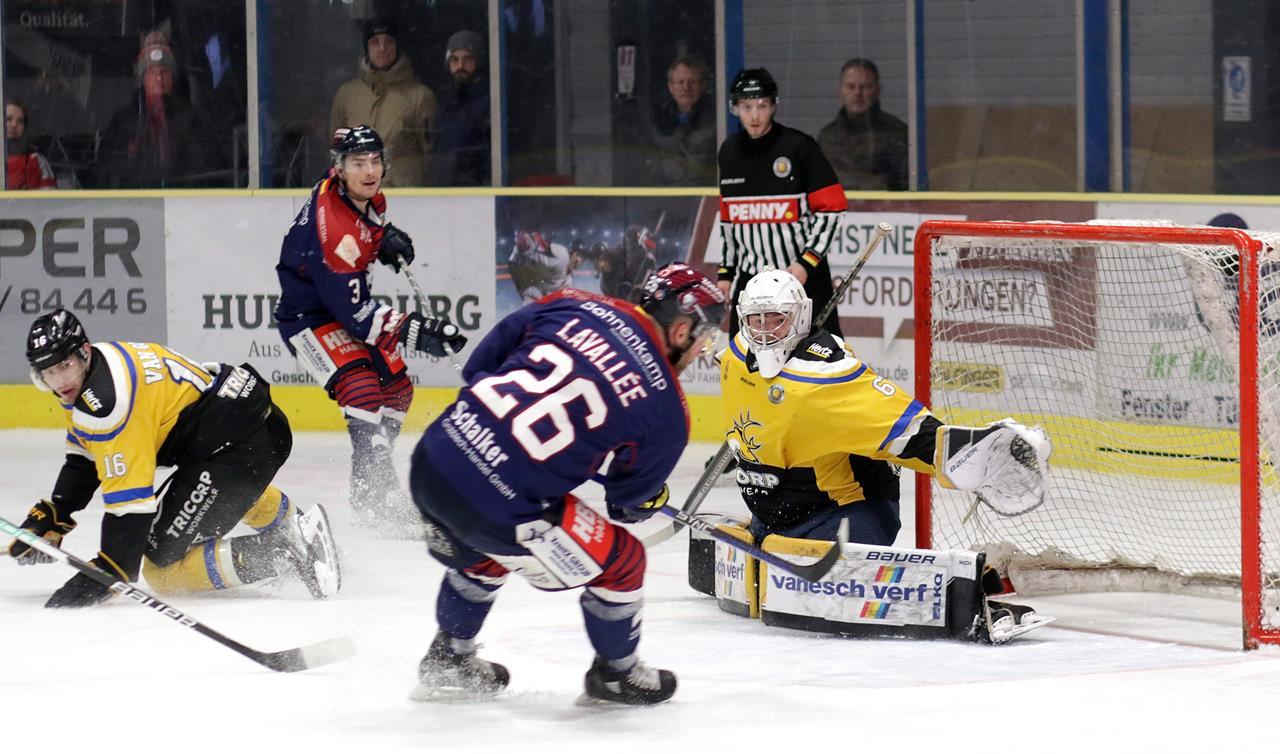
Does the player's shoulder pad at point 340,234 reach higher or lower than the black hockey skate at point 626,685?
higher

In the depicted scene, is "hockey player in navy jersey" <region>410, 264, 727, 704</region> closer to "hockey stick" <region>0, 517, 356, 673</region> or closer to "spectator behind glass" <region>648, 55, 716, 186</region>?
"hockey stick" <region>0, 517, 356, 673</region>

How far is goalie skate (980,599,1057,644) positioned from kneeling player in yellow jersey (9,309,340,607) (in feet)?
5.13

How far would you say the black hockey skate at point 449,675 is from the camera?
3357 millimetres

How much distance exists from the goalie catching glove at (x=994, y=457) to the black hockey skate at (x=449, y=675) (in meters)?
1.09

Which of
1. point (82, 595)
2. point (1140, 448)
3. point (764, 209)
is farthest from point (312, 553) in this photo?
point (1140, 448)

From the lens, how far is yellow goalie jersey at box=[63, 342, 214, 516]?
4.09 m

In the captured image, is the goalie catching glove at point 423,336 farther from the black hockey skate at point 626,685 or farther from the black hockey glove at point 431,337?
the black hockey skate at point 626,685

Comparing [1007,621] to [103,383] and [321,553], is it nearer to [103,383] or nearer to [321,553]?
[321,553]

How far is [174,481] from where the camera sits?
14.5ft

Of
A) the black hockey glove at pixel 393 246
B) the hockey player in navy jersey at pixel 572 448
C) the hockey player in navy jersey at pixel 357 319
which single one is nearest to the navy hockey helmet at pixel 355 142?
the hockey player in navy jersey at pixel 357 319

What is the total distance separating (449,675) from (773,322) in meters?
1.12

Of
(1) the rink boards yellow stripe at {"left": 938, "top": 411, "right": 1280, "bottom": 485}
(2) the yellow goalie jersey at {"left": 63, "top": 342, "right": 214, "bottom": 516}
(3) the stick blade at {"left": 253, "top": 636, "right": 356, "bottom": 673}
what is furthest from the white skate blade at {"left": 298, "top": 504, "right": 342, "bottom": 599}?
(1) the rink boards yellow stripe at {"left": 938, "top": 411, "right": 1280, "bottom": 485}

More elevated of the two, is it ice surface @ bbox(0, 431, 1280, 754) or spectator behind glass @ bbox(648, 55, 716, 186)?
spectator behind glass @ bbox(648, 55, 716, 186)

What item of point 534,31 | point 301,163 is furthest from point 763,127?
point 301,163
